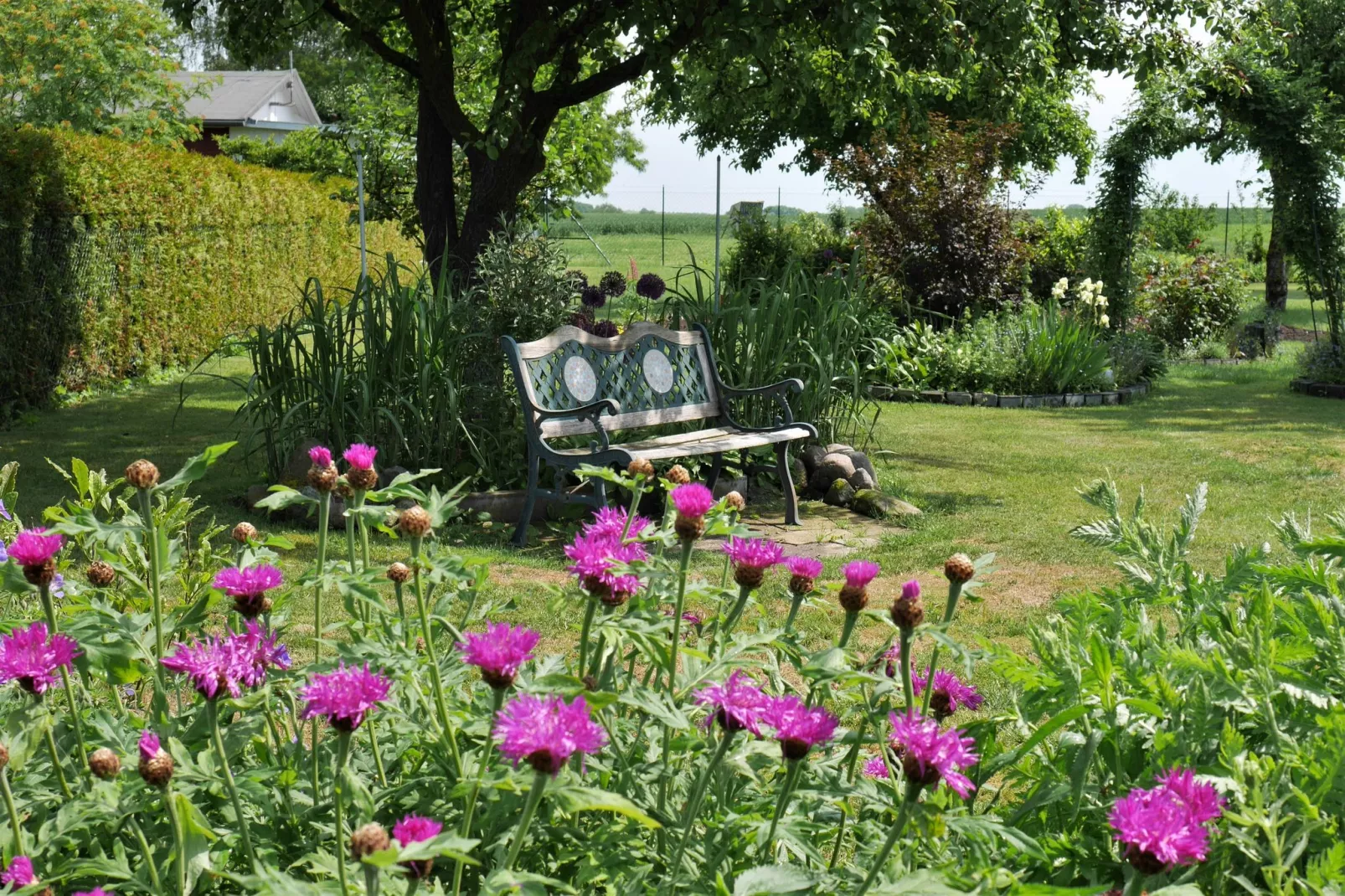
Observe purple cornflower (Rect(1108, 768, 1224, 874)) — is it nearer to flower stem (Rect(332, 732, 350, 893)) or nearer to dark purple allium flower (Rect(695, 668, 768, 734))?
dark purple allium flower (Rect(695, 668, 768, 734))

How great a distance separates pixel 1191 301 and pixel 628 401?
12.7 meters

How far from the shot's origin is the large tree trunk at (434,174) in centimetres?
966

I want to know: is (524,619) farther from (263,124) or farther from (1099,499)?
(263,124)

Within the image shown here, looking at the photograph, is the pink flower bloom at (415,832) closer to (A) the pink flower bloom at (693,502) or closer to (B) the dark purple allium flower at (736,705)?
(B) the dark purple allium flower at (736,705)

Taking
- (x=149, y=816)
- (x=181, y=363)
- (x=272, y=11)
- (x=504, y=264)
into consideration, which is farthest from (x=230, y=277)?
(x=149, y=816)

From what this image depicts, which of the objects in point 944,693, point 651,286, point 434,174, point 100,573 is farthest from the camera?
point 434,174

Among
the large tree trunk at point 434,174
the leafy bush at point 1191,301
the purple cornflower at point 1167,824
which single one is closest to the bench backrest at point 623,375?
the large tree trunk at point 434,174

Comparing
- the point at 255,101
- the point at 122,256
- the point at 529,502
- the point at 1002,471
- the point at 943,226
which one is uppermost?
the point at 255,101

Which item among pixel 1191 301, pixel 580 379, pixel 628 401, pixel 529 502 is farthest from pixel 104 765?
pixel 1191 301

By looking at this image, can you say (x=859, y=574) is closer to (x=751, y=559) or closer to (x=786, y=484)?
(x=751, y=559)

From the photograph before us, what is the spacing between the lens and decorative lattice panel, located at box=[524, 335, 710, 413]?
21.6ft

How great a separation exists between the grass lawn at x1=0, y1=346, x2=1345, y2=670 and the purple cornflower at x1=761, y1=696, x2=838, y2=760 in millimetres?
2889

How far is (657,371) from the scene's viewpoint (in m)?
7.03

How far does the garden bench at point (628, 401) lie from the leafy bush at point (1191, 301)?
→ 1124 cm
